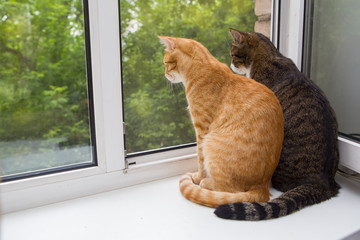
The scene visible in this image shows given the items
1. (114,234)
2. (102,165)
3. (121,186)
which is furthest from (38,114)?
(114,234)

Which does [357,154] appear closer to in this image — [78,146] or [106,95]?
[106,95]

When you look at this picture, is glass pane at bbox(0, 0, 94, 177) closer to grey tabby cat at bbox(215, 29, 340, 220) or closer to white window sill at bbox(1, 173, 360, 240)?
white window sill at bbox(1, 173, 360, 240)

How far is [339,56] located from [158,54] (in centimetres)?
90

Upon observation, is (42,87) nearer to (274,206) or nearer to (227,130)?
→ (227,130)

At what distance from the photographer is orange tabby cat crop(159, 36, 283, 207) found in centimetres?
104

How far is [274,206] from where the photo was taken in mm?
1004

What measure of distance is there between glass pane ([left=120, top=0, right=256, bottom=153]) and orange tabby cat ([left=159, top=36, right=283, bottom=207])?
0.17 metres

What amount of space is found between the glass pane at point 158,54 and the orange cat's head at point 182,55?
0.13m

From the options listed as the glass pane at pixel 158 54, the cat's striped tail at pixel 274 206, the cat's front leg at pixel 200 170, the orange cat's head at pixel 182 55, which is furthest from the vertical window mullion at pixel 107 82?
the cat's striped tail at pixel 274 206

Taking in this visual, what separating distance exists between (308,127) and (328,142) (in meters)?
0.10

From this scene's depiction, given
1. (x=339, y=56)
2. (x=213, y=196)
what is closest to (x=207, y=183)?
(x=213, y=196)

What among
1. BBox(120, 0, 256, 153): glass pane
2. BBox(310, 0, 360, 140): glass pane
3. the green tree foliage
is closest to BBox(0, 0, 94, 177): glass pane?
the green tree foliage

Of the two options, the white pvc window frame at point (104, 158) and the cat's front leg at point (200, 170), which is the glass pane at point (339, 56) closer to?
the white pvc window frame at point (104, 158)

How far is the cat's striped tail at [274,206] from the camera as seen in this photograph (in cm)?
98
